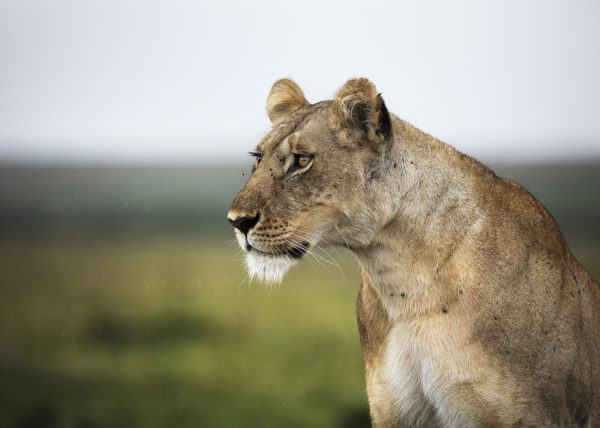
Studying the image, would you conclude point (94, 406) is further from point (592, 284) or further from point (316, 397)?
point (592, 284)

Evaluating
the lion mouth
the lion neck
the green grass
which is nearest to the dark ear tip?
the lion neck

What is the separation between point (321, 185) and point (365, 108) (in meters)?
0.44

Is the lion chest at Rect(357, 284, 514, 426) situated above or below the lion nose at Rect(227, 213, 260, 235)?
below

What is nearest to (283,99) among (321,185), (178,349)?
(321,185)

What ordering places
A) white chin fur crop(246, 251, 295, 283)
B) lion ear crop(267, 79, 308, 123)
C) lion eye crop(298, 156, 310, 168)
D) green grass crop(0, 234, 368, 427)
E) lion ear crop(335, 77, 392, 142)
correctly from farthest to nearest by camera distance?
1. green grass crop(0, 234, 368, 427)
2. lion ear crop(267, 79, 308, 123)
3. white chin fur crop(246, 251, 295, 283)
4. lion eye crop(298, 156, 310, 168)
5. lion ear crop(335, 77, 392, 142)

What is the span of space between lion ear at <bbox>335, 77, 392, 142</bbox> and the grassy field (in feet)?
3.00

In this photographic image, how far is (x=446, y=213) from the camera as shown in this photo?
4.13 meters

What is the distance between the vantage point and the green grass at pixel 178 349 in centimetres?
1284

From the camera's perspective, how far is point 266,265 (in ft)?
13.8

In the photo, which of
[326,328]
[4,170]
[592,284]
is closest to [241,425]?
[326,328]

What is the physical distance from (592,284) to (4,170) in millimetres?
75287

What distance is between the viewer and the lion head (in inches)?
159

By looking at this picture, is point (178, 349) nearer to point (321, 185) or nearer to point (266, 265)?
point (266, 265)

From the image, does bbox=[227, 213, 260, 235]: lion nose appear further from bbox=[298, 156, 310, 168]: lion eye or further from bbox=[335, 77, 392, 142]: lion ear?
bbox=[335, 77, 392, 142]: lion ear
